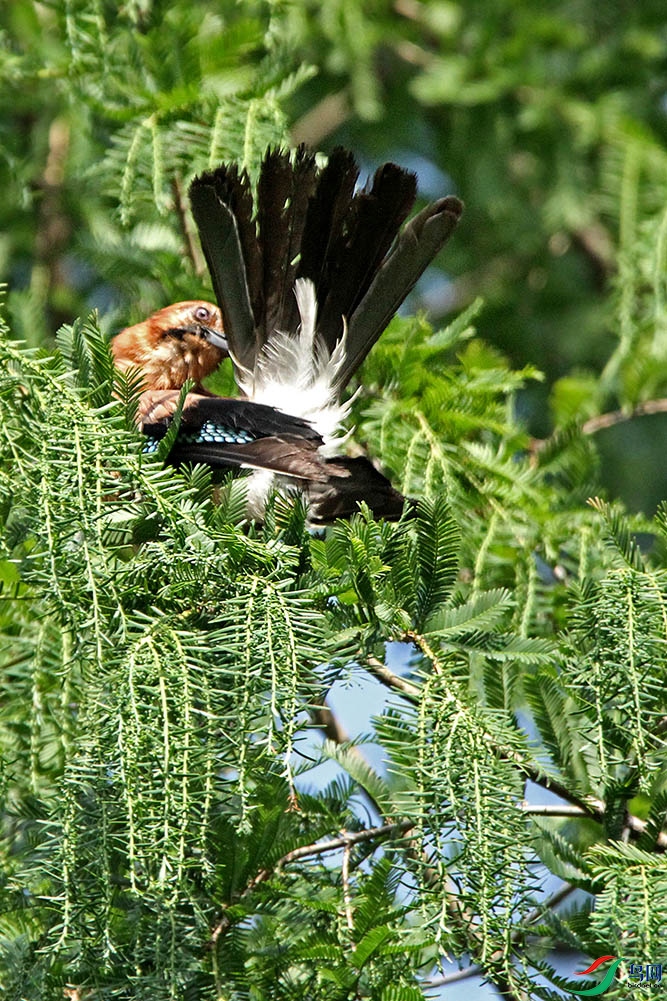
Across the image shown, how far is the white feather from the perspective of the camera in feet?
10.9

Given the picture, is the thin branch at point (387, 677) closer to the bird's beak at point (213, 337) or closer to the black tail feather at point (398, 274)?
the black tail feather at point (398, 274)

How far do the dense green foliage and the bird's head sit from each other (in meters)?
0.16

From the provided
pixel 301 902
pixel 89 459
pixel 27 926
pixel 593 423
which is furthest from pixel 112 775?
pixel 593 423

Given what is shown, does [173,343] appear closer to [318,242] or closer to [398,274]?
[318,242]

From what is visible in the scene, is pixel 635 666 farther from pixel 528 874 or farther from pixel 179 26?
pixel 179 26

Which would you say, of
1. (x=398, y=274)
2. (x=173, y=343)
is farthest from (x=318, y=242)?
(x=173, y=343)

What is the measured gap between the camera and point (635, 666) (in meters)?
2.19

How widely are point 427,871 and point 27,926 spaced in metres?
0.92

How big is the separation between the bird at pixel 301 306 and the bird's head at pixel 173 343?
0.45 metres

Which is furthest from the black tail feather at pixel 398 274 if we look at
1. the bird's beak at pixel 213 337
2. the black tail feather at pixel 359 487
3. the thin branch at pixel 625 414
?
the thin branch at pixel 625 414

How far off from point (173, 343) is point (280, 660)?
213 centimetres

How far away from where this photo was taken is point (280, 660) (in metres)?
2.04

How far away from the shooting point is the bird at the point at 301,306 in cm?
297

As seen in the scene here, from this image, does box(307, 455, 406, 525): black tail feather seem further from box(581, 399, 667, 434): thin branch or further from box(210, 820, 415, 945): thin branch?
box(581, 399, 667, 434): thin branch
